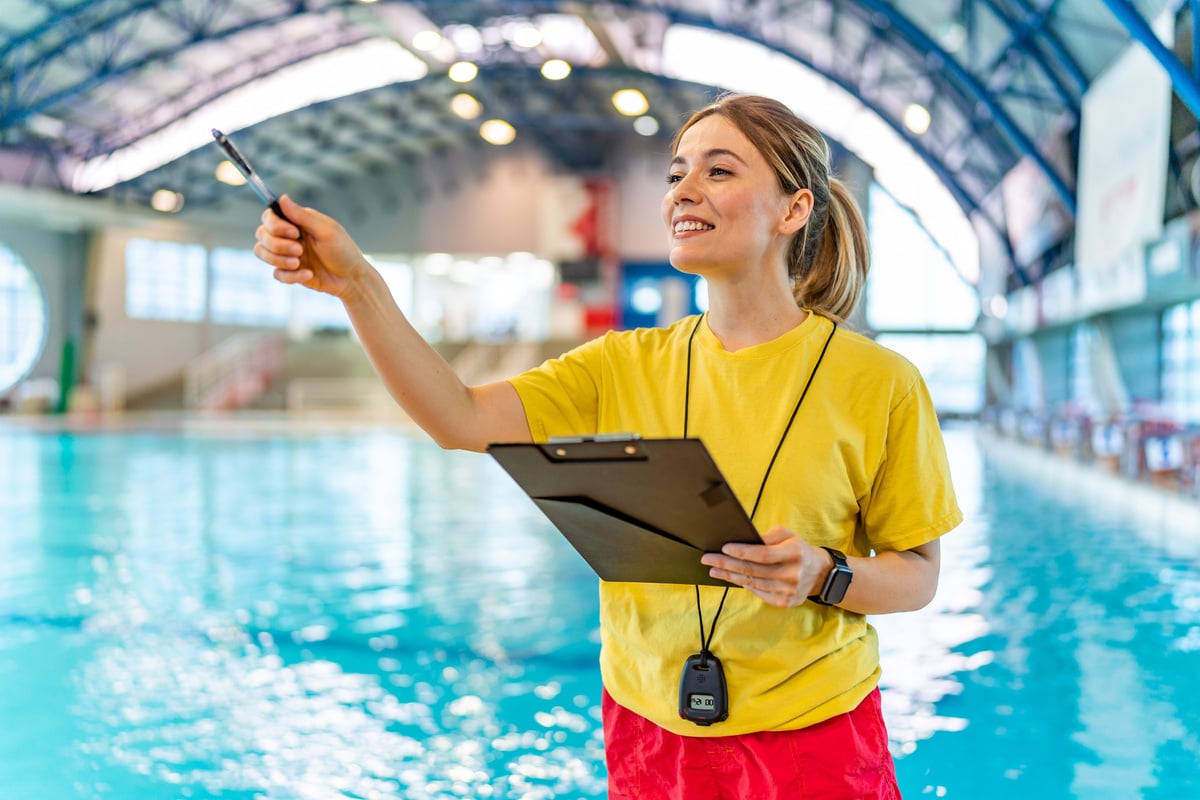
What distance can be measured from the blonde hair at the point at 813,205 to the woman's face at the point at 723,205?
0.02m

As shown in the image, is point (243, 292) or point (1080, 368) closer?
point (1080, 368)

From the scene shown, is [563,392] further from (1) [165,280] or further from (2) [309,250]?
(1) [165,280]

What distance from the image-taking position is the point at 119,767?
2.89 meters

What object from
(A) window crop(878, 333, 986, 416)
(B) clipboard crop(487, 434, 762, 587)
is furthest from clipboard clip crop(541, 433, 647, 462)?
(A) window crop(878, 333, 986, 416)

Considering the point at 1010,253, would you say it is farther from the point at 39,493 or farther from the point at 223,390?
the point at 223,390

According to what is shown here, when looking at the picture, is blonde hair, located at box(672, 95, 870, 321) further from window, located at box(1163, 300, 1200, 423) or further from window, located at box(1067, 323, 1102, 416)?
window, located at box(1067, 323, 1102, 416)

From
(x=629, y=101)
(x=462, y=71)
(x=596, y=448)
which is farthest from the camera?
(x=462, y=71)

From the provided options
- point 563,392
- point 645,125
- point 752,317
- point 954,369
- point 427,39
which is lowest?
point 563,392

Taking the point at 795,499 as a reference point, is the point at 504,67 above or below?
above

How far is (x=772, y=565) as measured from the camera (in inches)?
46.8

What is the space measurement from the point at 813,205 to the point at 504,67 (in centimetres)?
2418

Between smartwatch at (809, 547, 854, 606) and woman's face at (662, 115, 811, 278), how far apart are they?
44cm

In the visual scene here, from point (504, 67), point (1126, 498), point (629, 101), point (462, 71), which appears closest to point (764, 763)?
point (1126, 498)

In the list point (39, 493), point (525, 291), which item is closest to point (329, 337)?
point (525, 291)
